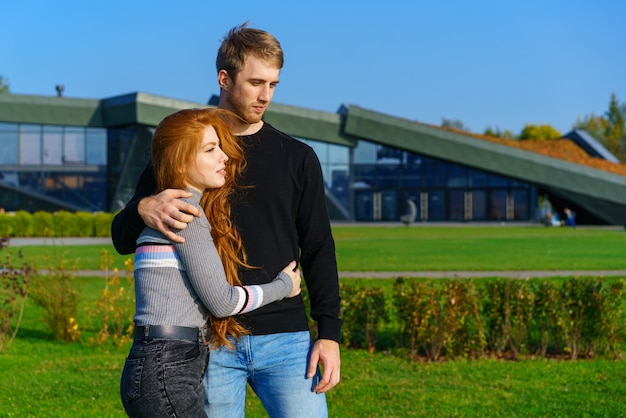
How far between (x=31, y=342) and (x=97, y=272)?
7.53 metres

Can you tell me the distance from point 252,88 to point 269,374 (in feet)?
3.19

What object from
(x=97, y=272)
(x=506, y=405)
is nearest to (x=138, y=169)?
(x=97, y=272)

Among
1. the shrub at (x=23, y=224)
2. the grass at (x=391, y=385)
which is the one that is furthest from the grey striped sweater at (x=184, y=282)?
the shrub at (x=23, y=224)

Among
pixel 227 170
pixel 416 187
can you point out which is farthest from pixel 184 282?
pixel 416 187

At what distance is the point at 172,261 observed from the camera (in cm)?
275

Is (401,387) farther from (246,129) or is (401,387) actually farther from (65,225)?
(65,225)

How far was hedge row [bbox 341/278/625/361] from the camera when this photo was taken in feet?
28.0

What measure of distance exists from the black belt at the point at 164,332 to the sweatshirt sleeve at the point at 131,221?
13.9 inches

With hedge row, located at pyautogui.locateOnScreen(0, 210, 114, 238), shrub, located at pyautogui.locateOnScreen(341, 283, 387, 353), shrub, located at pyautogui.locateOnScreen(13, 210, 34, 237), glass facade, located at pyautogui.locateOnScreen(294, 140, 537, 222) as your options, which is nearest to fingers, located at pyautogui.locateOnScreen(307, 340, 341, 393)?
shrub, located at pyautogui.locateOnScreen(341, 283, 387, 353)

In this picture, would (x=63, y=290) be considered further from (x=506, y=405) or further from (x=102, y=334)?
(x=506, y=405)

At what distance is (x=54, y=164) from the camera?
48719 mm

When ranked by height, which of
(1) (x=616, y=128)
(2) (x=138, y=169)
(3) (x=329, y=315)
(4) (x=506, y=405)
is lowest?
(4) (x=506, y=405)

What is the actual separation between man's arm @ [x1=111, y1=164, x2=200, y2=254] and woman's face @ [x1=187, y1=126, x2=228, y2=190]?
0.26 ft

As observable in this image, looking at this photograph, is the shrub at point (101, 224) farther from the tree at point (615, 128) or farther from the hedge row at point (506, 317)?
the tree at point (615, 128)
